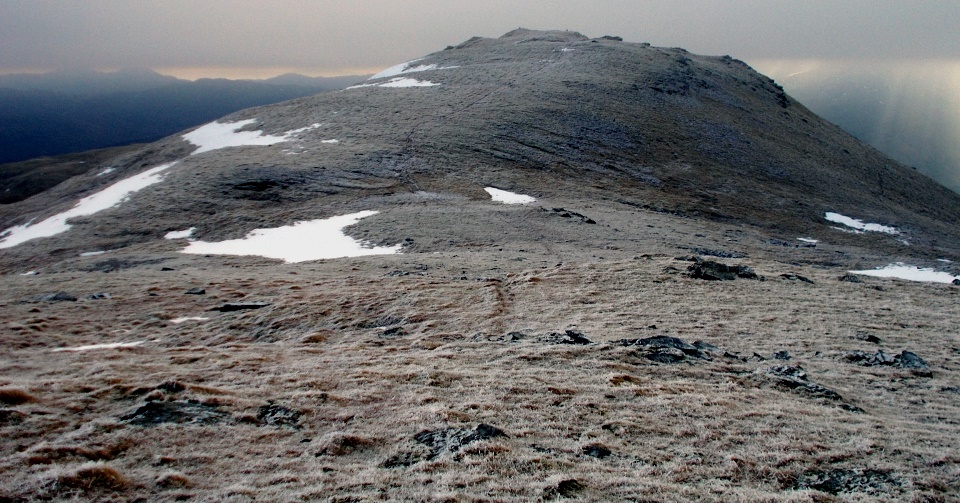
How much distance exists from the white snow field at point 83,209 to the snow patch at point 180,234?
9565 mm

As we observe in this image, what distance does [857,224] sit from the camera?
5275 cm

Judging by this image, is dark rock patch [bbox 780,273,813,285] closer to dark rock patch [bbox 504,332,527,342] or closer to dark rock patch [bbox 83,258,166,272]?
dark rock patch [bbox 504,332,527,342]

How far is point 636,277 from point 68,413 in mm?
20280

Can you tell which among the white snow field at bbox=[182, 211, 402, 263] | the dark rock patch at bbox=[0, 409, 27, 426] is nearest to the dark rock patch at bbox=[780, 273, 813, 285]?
the white snow field at bbox=[182, 211, 402, 263]

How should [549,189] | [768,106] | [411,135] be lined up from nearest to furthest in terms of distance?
[549,189]
[411,135]
[768,106]

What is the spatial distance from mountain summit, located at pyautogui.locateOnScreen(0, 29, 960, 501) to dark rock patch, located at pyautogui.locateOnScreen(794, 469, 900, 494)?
0.06 meters

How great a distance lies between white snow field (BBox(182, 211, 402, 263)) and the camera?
33594 millimetres

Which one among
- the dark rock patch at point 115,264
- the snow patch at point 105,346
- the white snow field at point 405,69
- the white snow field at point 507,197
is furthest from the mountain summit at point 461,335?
the white snow field at point 405,69

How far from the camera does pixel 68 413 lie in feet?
35.0

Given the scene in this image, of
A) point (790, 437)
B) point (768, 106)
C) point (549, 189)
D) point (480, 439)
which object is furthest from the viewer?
point (768, 106)

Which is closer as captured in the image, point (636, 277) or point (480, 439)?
point (480, 439)

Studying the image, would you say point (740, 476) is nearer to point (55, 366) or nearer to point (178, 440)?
point (178, 440)

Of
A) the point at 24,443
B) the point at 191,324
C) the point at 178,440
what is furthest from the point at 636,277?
the point at 24,443

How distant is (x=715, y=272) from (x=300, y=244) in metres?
23.9
